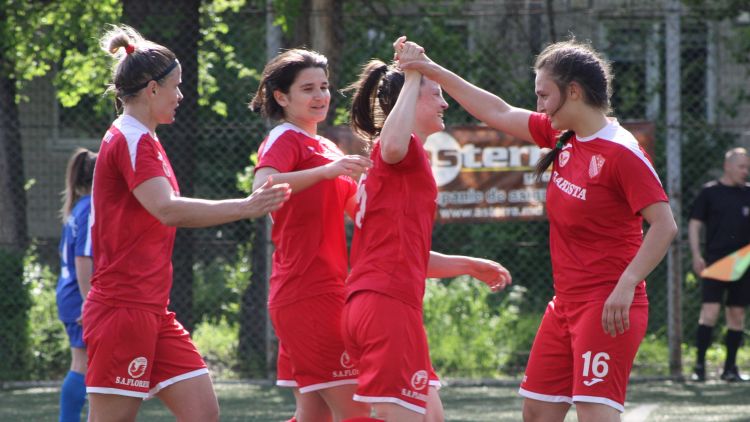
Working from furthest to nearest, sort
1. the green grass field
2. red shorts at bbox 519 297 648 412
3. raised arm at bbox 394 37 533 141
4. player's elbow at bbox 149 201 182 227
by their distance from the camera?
the green grass field
raised arm at bbox 394 37 533 141
red shorts at bbox 519 297 648 412
player's elbow at bbox 149 201 182 227

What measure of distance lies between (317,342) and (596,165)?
1257mm

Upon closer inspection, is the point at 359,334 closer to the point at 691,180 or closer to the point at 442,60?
the point at 442,60

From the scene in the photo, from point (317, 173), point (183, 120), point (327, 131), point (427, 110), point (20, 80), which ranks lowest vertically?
point (317, 173)

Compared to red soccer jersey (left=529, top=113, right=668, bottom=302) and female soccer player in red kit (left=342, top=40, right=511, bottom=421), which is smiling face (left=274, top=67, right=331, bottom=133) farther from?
red soccer jersey (left=529, top=113, right=668, bottom=302)

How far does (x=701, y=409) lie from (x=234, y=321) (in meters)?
4.31

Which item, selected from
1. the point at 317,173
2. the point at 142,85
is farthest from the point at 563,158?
the point at 142,85

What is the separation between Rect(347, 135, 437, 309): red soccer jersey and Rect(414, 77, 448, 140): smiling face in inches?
5.0

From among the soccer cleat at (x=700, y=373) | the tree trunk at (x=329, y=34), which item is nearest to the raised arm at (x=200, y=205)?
the tree trunk at (x=329, y=34)

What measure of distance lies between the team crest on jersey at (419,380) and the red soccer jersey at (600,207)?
0.69 meters

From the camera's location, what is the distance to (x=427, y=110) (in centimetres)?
416

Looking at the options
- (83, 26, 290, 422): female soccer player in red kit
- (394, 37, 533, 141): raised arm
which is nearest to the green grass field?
(394, 37, 533, 141): raised arm

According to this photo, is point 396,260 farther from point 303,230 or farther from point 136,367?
point 136,367

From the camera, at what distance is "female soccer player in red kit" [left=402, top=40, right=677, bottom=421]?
4102 millimetres

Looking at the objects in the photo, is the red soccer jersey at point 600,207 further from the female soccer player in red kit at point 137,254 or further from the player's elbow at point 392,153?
the female soccer player in red kit at point 137,254
